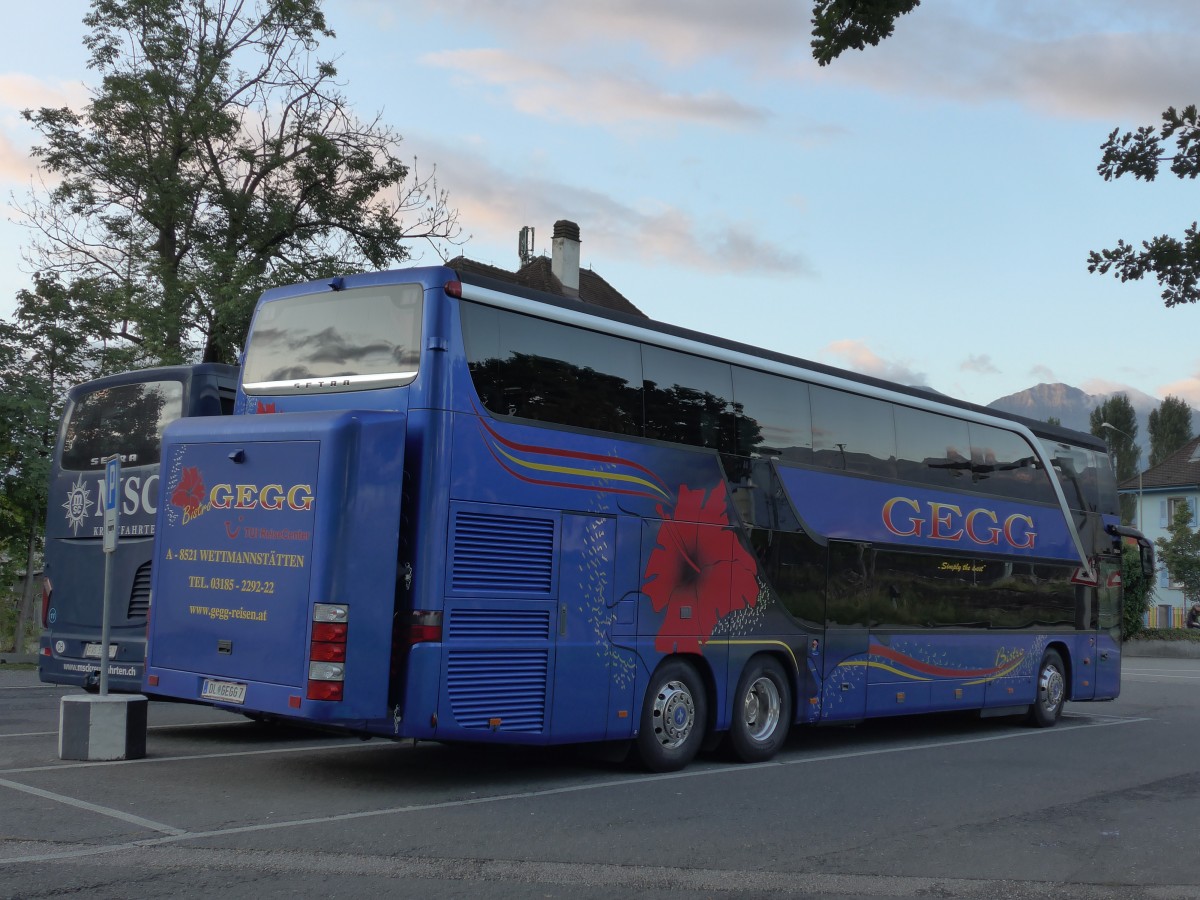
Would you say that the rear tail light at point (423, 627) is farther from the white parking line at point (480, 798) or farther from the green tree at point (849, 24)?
the green tree at point (849, 24)

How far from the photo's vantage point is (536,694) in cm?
1079

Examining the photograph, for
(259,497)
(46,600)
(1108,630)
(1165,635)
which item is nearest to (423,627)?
(259,497)

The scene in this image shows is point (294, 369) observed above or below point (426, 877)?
above

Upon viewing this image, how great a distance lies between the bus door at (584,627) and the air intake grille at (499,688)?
0.67ft

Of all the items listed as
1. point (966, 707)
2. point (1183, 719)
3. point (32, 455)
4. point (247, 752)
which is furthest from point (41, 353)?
point (1183, 719)

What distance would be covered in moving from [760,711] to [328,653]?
5208 mm

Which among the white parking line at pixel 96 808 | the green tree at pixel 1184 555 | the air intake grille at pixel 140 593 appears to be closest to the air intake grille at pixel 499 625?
the white parking line at pixel 96 808

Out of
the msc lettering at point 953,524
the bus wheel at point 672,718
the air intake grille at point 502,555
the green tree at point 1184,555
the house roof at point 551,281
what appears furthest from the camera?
the green tree at point 1184,555

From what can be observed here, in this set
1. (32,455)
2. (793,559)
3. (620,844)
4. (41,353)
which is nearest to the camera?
(620,844)

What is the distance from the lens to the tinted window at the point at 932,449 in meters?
15.6

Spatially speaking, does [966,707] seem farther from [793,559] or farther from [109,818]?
[109,818]

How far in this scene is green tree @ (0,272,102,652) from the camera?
26.4 m

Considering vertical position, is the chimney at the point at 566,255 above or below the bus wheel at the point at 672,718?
above

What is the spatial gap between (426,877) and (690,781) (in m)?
4.59
